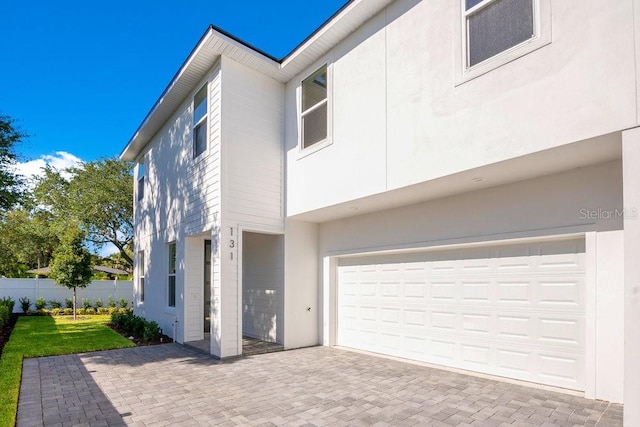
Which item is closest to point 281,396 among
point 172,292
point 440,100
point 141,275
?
point 440,100

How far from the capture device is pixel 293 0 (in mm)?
10852

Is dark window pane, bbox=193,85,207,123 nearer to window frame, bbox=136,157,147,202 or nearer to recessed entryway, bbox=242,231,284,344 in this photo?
recessed entryway, bbox=242,231,284,344

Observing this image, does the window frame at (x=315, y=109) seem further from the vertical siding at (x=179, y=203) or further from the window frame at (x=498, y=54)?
the window frame at (x=498, y=54)

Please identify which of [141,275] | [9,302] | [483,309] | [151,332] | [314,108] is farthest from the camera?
[9,302]

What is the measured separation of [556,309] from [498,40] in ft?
12.7

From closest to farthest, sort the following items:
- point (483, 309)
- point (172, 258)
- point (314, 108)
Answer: point (483, 309) < point (314, 108) < point (172, 258)

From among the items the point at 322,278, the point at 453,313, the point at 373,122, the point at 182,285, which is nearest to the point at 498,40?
the point at 373,122

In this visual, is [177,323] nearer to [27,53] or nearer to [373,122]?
[373,122]

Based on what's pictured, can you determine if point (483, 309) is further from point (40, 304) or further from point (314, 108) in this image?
point (40, 304)

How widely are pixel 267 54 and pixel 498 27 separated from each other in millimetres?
4958

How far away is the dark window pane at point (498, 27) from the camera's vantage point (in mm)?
4992

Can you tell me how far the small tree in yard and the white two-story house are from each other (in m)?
7.24

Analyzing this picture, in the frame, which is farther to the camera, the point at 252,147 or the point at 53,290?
the point at 53,290

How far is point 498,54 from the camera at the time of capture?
5199mm
